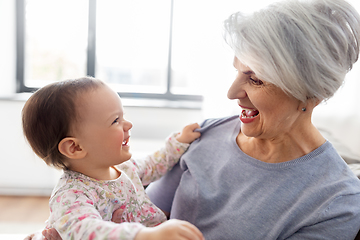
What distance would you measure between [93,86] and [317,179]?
82 cm

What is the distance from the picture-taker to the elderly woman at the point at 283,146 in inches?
39.1

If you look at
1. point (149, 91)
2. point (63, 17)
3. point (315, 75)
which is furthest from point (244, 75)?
point (63, 17)

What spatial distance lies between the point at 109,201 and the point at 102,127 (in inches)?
10.4

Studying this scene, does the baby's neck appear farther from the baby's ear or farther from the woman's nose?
the woman's nose

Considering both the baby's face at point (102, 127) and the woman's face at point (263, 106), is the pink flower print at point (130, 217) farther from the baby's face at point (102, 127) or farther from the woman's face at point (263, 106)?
the woman's face at point (263, 106)

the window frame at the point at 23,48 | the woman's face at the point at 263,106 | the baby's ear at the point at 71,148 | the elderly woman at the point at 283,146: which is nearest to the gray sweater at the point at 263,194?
the elderly woman at the point at 283,146

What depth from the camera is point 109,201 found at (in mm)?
1114

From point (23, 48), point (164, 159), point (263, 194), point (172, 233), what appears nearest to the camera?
point (172, 233)

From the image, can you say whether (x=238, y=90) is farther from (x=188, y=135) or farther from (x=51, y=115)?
(x=51, y=115)

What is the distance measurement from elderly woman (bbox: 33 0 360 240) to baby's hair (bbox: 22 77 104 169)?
1.75ft

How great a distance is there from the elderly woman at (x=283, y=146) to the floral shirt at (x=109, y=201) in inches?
6.1

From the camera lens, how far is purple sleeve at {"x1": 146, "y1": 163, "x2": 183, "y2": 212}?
56.1 inches

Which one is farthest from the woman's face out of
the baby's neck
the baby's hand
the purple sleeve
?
the baby's neck

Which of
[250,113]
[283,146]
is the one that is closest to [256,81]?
[250,113]
